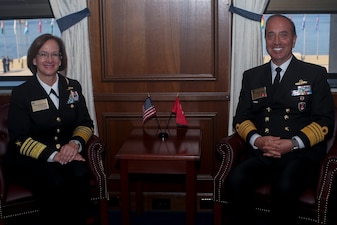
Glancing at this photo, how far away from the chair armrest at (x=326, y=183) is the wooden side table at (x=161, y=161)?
71 cm

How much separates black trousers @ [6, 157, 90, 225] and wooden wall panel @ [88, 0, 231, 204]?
0.84 meters

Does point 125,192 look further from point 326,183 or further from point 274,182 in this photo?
point 326,183

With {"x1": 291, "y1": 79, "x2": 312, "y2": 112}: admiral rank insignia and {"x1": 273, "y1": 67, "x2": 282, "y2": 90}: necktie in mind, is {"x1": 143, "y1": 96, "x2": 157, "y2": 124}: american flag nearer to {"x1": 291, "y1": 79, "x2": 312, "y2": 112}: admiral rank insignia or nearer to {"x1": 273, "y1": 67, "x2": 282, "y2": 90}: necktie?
{"x1": 273, "y1": 67, "x2": 282, "y2": 90}: necktie

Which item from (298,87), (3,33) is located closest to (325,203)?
(298,87)

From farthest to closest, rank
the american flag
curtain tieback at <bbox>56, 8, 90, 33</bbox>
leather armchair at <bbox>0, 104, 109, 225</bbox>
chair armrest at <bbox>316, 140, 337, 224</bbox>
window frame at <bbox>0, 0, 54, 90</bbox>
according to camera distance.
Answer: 1. window frame at <bbox>0, 0, 54, 90</bbox>
2. curtain tieback at <bbox>56, 8, 90, 33</bbox>
3. the american flag
4. leather armchair at <bbox>0, 104, 109, 225</bbox>
5. chair armrest at <bbox>316, 140, 337, 224</bbox>

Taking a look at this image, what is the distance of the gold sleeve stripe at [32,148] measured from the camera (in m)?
2.51

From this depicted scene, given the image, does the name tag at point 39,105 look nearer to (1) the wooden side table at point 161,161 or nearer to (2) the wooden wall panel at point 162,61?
(1) the wooden side table at point 161,161

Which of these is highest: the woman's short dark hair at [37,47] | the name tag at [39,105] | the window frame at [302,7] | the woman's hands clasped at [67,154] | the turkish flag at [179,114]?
the window frame at [302,7]

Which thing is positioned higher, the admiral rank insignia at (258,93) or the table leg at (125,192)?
the admiral rank insignia at (258,93)

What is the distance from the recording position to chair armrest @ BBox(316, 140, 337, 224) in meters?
2.26

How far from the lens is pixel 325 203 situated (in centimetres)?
226

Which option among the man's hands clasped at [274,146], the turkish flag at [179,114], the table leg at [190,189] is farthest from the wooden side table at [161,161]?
the man's hands clasped at [274,146]

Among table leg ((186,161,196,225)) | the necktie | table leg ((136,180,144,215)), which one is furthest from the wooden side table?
the necktie

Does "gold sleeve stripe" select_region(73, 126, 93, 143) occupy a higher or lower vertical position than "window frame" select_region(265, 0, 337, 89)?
lower
